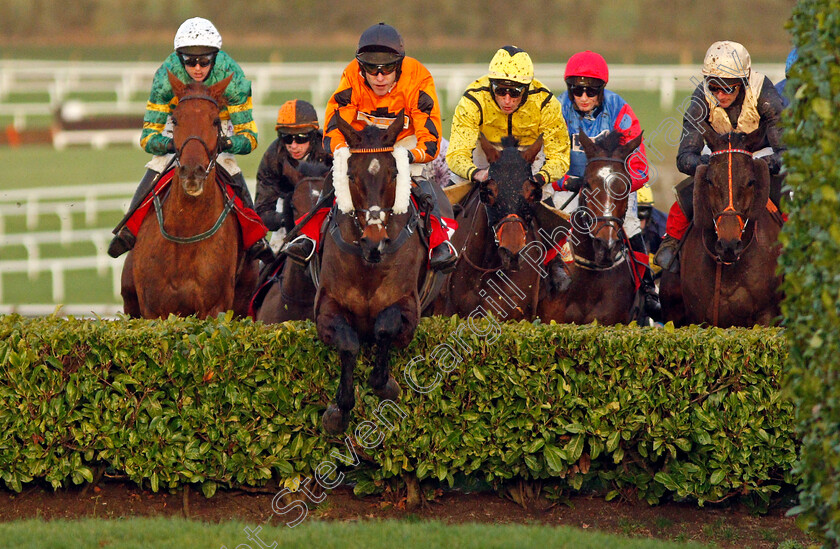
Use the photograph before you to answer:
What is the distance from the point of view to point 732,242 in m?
7.54

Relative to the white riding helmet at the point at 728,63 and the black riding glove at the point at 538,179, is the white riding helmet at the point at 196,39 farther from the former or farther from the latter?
the white riding helmet at the point at 728,63

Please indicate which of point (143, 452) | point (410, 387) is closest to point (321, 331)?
point (410, 387)

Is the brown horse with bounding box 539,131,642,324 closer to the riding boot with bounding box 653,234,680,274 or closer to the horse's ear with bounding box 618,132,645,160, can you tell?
the horse's ear with bounding box 618,132,645,160

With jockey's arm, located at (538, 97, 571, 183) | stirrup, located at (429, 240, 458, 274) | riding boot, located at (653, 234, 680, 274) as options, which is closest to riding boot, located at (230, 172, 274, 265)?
stirrup, located at (429, 240, 458, 274)

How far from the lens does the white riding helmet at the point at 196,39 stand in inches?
312

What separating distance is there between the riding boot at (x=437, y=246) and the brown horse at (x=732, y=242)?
6.28ft

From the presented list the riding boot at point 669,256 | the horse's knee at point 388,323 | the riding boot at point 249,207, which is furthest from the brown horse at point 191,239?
the riding boot at point 669,256

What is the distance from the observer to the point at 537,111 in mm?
8180

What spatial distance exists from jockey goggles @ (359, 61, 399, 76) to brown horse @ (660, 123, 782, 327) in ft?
7.41

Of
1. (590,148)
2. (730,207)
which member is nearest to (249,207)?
(590,148)

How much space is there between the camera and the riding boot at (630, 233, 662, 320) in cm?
891

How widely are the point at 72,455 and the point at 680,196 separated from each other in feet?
15.0

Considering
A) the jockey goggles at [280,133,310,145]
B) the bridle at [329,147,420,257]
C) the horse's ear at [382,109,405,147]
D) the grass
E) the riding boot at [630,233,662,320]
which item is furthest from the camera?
the jockey goggles at [280,133,310,145]

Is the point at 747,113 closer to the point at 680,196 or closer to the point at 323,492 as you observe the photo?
the point at 680,196
